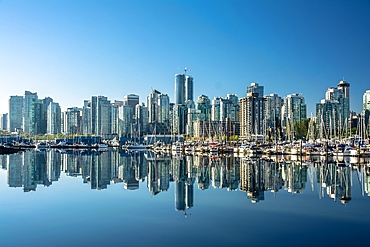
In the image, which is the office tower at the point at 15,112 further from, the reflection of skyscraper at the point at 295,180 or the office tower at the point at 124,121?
the reflection of skyscraper at the point at 295,180

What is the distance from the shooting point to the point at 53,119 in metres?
192

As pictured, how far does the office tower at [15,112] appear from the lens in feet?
615

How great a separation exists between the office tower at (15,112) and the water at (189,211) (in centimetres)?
16456

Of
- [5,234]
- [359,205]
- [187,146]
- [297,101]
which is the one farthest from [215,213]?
[297,101]

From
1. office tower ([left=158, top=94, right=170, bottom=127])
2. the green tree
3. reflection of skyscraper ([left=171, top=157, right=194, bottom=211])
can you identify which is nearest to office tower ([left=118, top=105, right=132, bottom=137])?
office tower ([left=158, top=94, right=170, bottom=127])

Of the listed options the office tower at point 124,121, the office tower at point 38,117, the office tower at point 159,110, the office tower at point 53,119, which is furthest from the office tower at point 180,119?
the office tower at point 38,117

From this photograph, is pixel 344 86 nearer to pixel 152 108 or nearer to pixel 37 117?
pixel 152 108

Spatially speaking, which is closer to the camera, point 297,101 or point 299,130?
point 299,130

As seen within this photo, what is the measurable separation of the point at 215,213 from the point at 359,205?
788 cm

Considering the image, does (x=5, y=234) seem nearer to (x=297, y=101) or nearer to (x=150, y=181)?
(x=150, y=181)

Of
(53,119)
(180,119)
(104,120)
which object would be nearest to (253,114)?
(180,119)


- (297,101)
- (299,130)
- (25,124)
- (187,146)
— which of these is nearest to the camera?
(187,146)

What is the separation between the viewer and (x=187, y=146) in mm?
95312

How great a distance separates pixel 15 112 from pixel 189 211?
185 m
